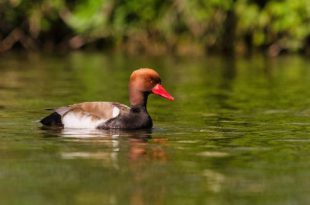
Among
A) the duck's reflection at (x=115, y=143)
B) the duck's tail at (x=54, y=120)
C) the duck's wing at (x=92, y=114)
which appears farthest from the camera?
the duck's tail at (x=54, y=120)

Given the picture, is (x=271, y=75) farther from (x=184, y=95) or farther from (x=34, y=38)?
(x=34, y=38)

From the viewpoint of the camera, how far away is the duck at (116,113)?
14.4 metres

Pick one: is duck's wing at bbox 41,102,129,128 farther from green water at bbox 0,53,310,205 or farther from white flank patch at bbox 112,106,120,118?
green water at bbox 0,53,310,205

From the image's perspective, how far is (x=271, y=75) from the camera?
29.8 meters

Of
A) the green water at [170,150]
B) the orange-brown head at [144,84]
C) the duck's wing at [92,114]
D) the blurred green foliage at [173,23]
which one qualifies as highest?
the blurred green foliage at [173,23]

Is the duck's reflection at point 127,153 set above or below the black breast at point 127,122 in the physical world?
below

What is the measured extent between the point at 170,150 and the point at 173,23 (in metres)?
32.4

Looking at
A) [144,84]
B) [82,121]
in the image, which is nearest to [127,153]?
[82,121]

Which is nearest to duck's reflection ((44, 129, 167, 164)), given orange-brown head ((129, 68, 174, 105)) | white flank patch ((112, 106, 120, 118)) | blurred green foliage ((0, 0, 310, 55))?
white flank patch ((112, 106, 120, 118))

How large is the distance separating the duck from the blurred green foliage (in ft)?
94.1

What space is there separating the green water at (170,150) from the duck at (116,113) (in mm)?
246

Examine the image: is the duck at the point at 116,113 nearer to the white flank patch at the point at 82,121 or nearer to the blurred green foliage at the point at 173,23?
the white flank patch at the point at 82,121

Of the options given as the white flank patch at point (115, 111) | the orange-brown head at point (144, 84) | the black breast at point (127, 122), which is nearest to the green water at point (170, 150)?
the black breast at point (127, 122)

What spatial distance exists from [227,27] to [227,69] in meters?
13.2
